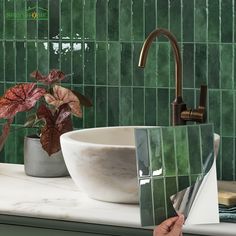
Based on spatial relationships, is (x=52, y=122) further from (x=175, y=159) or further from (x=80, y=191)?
(x=175, y=159)

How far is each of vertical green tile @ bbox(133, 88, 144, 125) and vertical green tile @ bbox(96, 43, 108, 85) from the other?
124mm

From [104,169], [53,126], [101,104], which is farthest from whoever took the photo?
[101,104]

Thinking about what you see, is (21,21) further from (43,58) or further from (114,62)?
(114,62)

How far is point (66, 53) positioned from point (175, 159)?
3.89 ft

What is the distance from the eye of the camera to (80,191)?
7.49 feet

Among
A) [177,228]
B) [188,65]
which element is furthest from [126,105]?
[177,228]

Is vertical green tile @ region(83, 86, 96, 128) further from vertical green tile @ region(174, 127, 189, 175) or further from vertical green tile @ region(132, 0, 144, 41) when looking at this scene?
vertical green tile @ region(174, 127, 189, 175)

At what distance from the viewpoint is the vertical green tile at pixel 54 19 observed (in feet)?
8.82

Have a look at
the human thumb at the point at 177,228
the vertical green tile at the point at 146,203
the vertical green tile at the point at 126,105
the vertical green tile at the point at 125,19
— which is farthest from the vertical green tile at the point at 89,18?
the human thumb at the point at 177,228

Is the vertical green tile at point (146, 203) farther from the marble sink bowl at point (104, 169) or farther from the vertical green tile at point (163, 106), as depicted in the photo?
the vertical green tile at point (163, 106)

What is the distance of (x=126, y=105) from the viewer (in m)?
2.61

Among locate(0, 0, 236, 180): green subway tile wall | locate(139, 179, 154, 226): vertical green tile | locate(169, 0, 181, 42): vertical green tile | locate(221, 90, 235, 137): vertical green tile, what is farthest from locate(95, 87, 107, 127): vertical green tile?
locate(139, 179, 154, 226): vertical green tile

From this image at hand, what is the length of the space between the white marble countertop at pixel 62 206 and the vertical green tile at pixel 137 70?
15.9 inches

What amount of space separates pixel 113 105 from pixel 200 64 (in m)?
0.35
